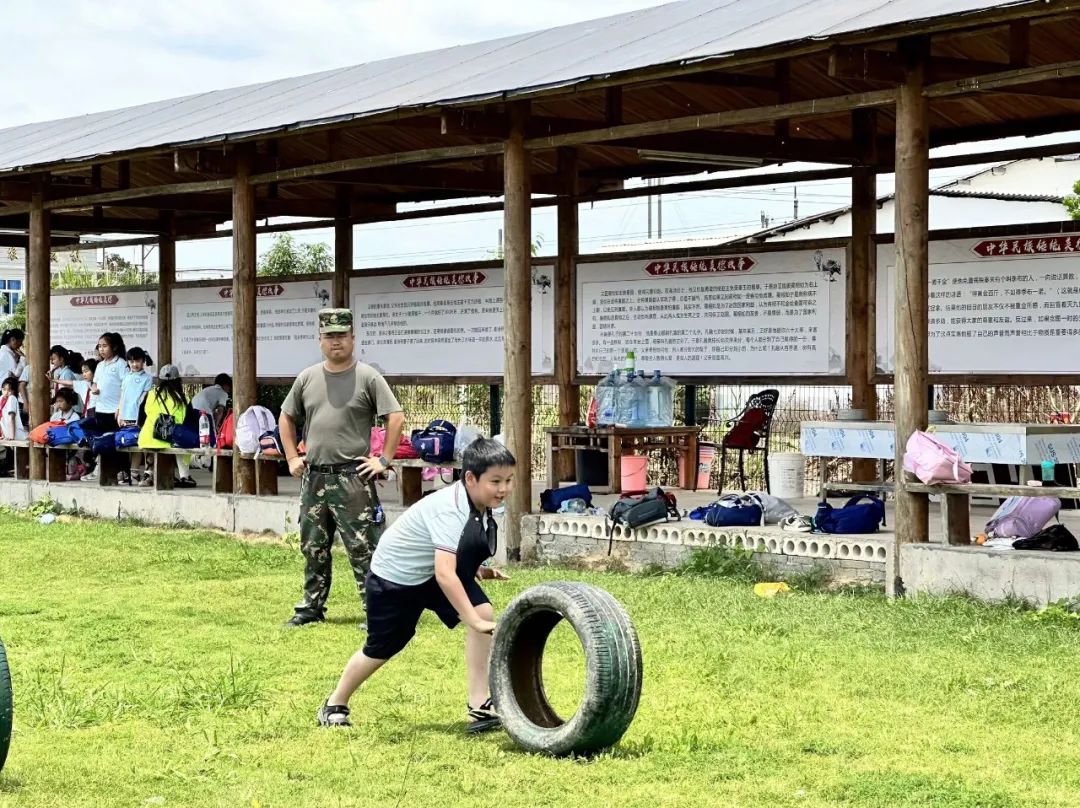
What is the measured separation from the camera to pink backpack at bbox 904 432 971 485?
10.4 meters

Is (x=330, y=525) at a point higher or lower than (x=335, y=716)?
higher

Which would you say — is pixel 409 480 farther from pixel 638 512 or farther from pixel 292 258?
pixel 292 258

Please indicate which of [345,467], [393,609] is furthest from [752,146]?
[393,609]

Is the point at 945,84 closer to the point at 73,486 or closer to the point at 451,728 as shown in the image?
the point at 451,728

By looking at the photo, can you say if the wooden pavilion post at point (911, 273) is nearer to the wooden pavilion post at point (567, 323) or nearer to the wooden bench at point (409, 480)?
the wooden bench at point (409, 480)

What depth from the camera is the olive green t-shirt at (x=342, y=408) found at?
9.94 m

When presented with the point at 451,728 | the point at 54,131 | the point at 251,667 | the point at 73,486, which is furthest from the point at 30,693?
the point at 54,131

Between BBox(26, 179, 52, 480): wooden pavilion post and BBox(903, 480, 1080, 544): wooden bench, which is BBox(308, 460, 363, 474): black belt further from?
BBox(26, 179, 52, 480): wooden pavilion post

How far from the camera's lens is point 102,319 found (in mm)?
22094

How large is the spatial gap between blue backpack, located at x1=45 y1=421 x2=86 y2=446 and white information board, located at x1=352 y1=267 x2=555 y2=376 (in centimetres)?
306

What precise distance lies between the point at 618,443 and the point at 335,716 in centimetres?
800

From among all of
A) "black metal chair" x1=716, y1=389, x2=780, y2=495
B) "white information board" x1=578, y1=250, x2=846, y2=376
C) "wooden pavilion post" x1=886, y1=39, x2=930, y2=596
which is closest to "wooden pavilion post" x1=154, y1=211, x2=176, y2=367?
"white information board" x1=578, y1=250, x2=846, y2=376

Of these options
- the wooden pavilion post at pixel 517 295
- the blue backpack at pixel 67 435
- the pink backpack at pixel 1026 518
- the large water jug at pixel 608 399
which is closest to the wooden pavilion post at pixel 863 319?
the large water jug at pixel 608 399

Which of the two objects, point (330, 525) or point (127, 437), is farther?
point (127, 437)
